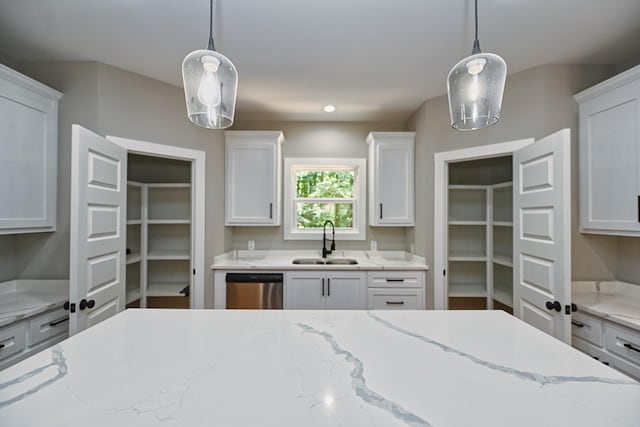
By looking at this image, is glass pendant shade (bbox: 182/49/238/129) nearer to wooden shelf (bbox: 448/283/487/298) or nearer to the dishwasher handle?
the dishwasher handle

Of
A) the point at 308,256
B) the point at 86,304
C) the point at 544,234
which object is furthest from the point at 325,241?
the point at 86,304

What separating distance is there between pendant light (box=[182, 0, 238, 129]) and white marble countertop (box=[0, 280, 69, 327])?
5.51 ft

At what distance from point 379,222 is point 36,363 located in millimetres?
2749

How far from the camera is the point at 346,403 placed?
68 cm

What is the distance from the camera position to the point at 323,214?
355cm

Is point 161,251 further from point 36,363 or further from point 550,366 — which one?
point 550,366

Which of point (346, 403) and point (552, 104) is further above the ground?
point (552, 104)

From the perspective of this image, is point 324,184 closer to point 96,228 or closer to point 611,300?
point 96,228

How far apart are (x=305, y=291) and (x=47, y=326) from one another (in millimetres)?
1856

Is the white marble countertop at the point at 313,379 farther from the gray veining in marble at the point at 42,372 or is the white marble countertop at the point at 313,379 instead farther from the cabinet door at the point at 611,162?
the cabinet door at the point at 611,162

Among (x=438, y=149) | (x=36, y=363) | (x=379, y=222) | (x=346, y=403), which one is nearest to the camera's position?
(x=346, y=403)

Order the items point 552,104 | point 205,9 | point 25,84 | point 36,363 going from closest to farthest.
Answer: point 36,363 < point 205,9 < point 25,84 < point 552,104

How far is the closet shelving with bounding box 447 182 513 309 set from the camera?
3.16m

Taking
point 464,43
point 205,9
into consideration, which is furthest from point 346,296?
point 205,9
